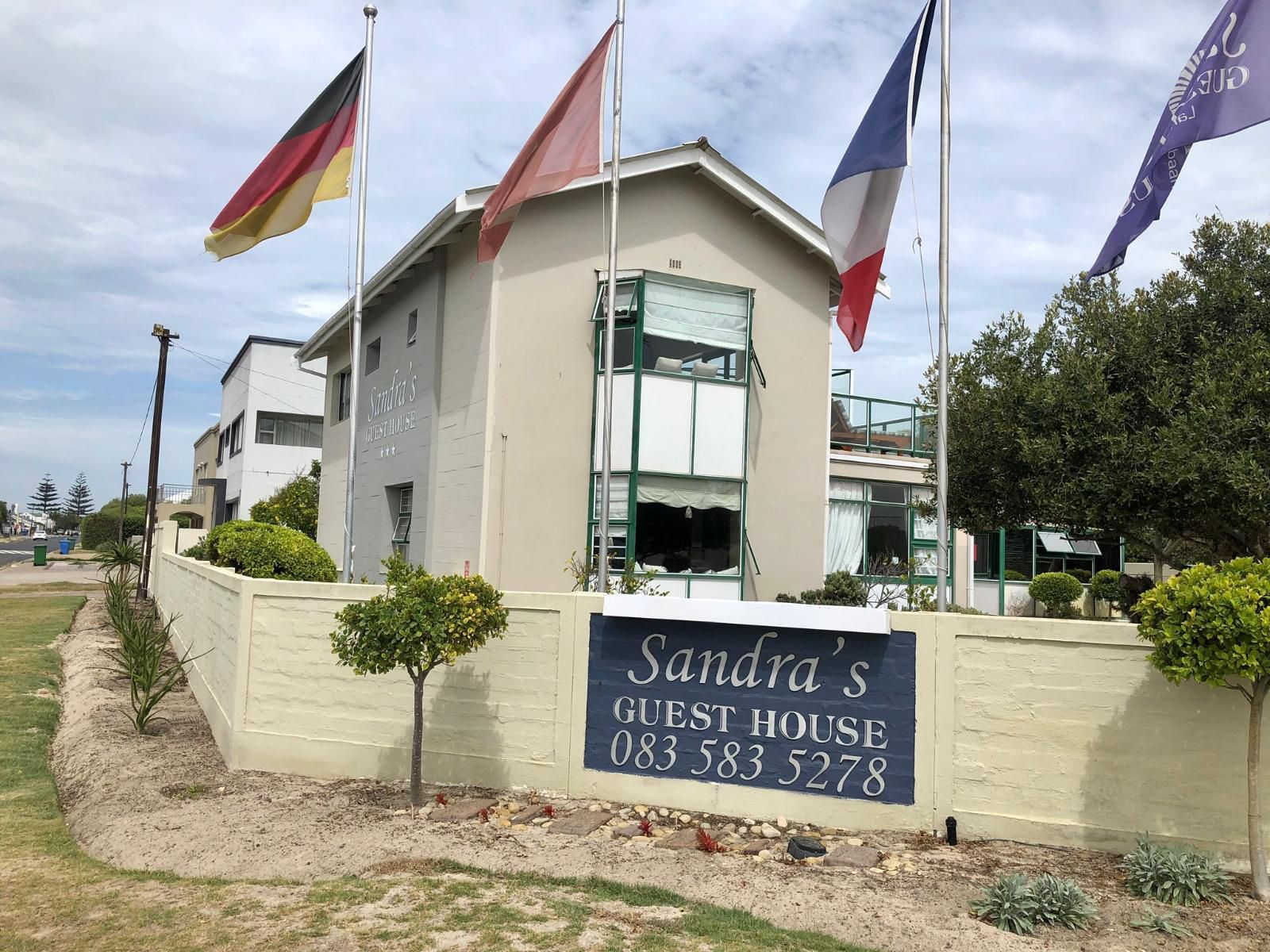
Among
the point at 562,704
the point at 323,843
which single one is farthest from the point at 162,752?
the point at 562,704

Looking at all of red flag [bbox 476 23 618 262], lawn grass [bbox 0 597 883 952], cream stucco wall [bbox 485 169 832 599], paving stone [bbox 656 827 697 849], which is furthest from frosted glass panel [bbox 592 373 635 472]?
lawn grass [bbox 0 597 883 952]

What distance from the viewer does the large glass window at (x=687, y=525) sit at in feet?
45.8

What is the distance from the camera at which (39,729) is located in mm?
10875

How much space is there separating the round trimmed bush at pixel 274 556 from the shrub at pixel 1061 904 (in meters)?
9.89

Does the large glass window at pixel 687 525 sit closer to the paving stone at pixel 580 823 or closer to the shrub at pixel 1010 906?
the paving stone at pixel 580 823

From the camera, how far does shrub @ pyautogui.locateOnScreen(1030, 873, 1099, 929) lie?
5.37 meters

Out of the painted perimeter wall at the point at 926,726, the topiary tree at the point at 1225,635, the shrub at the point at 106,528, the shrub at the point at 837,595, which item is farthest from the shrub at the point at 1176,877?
the shrub at the point at 106,528

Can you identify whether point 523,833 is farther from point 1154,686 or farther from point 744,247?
point 744,247

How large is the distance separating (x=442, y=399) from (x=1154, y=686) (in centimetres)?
1108

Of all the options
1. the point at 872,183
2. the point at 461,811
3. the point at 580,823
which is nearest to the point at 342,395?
the point at 872,183

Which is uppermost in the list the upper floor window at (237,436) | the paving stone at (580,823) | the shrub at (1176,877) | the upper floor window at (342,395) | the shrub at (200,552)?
the upper floor window at (237,436)

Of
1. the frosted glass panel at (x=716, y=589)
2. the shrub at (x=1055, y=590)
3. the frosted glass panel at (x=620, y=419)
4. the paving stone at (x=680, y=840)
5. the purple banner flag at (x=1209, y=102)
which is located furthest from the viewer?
the shrub at (x=1055, y=590)

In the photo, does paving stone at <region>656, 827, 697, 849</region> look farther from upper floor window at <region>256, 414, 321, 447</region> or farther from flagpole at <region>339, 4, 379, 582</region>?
upper floor window at <region>256, 414, 321, 447</region>

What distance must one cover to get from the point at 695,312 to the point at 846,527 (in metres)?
7.18
